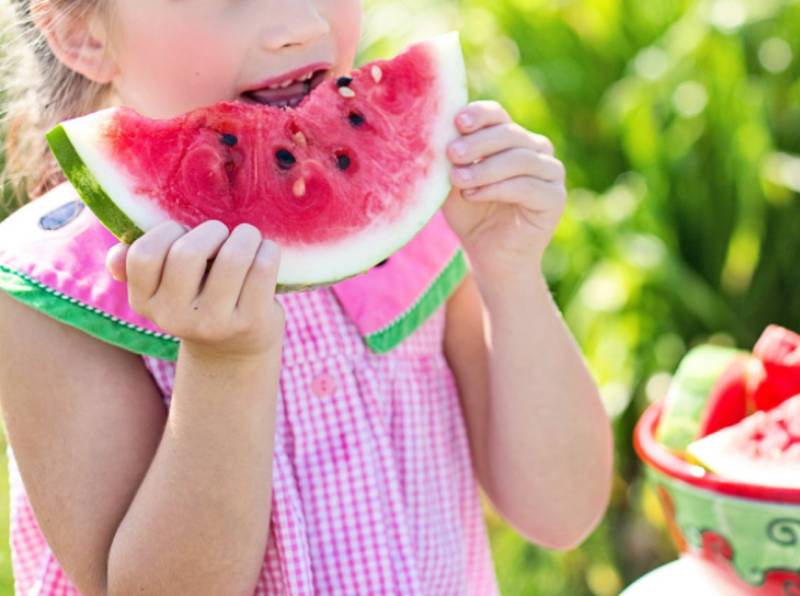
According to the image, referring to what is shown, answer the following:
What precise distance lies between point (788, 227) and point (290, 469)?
2.25 meters

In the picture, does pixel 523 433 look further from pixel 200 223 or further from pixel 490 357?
pixel 200 223

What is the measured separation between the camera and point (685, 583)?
5.43 feet

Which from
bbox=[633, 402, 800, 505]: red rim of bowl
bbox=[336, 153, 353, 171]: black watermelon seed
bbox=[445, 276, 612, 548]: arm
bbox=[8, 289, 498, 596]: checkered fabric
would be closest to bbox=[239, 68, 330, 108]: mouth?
bbox=[336, 153, 353, 171]: black watermelon seed

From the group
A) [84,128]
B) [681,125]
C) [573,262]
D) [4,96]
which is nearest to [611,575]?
[573,262]

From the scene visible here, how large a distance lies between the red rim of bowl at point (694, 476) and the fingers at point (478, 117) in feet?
1.65

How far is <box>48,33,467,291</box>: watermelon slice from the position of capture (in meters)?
1.54

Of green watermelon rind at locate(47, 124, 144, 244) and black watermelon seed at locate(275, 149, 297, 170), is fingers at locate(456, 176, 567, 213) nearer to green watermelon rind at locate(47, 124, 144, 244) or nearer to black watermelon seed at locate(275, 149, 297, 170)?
black watermelon seed at locate(275, 149, 297, 170)

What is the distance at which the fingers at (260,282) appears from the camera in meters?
1.43

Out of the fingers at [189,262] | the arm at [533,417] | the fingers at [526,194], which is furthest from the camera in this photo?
the arm at [533,417]

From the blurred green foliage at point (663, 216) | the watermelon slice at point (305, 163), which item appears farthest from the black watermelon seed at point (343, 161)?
the blurred green foliage at point (663, 216)

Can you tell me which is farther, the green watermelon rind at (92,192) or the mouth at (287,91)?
the mouth at (287,91)

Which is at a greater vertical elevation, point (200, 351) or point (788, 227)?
point (200, 351)

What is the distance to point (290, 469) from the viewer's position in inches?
71.2

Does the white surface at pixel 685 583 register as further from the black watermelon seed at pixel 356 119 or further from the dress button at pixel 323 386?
the black watermelon seed at pixel 356 119
